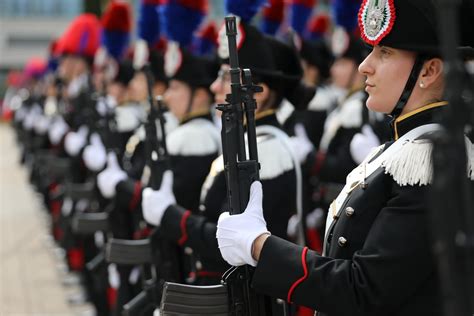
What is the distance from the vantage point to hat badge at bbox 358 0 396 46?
6.70 feet

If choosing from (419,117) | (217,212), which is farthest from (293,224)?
(419,117)

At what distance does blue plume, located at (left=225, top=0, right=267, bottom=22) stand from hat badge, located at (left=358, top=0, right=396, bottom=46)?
4.05ft

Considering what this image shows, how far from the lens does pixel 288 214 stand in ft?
10.1

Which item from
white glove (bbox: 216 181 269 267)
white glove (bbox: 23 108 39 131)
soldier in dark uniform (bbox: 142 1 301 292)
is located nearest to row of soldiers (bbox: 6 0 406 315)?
soldier in dark uniform (bbox: 142 1 301 292)

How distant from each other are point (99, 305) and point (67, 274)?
1961 mm

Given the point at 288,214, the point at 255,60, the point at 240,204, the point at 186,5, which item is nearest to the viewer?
the point at 240,204

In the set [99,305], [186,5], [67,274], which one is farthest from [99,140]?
[67,274]

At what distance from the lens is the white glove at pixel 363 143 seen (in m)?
4.63

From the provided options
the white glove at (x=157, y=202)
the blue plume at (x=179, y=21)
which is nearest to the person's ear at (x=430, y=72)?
the white glove at (x=157, y=202)

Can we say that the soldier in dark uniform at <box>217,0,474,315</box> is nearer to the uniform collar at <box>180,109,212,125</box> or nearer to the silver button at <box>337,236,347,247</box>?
the silver button at <box>337,236,347,247</box>

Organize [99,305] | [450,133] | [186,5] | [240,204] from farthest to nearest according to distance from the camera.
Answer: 1. [99,305]
2. [186,5]
3. [240,204]
4. [450,133]

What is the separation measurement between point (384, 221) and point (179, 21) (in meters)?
2.75

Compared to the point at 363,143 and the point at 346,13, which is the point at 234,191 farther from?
the point at 346,13

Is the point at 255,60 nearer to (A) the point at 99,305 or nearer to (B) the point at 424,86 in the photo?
(B) the point at 424,86
